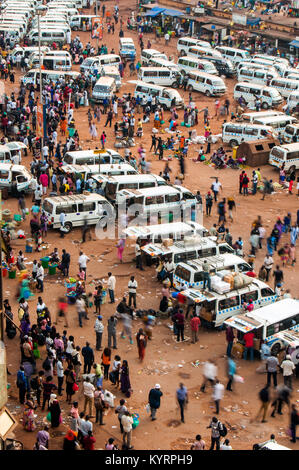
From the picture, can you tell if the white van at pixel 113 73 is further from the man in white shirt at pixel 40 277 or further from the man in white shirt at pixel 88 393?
the man in white shirt at pixel 88 393

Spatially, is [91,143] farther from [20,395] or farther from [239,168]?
[20,395]

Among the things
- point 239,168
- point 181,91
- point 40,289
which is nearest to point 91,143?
point 239,168

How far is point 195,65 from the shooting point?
51.8 meters

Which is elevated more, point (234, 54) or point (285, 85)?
point (234, 54)

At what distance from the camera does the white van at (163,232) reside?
88.9ft

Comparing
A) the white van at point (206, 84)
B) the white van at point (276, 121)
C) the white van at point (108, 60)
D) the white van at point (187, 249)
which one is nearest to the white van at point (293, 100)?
the white van at point (276, 121)

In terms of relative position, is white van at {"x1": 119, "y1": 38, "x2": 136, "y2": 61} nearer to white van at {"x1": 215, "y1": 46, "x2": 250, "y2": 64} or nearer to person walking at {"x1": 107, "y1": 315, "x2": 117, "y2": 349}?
white van at {"x1": 215, "y1": 46, "x2": 250, "y2": 64}

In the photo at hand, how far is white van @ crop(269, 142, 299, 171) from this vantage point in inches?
1442

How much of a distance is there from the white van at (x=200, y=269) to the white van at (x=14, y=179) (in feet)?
32.9

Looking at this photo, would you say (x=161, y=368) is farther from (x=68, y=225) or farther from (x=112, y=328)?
(x=68, y=225)

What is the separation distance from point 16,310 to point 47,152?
522 inches

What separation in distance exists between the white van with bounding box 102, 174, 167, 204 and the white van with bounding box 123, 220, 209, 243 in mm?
3725

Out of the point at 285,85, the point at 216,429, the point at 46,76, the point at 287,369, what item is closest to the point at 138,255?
the point at 287,369

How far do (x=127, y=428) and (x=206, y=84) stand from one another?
35100mm
